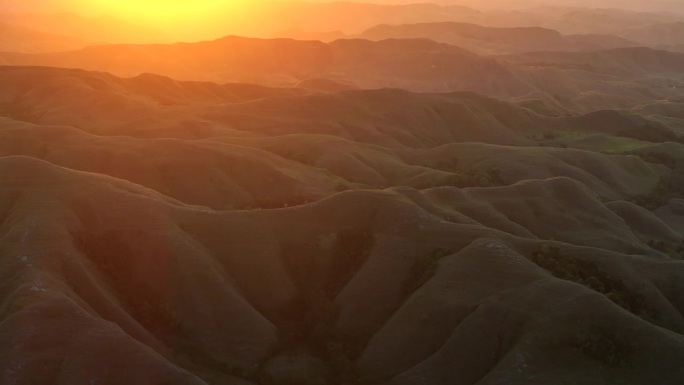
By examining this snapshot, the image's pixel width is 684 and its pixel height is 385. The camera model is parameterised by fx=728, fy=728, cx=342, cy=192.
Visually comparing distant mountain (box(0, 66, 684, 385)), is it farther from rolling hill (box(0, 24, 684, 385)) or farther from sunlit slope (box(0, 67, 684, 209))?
sunlit slope (box(0, 67, 684, 209))

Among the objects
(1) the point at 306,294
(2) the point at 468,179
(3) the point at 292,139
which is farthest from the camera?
(3) the point at 292,139

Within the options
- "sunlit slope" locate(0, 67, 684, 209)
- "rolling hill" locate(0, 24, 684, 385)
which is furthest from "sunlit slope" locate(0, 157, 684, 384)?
"sunlit slope" locate(0, 67, 684, 209)

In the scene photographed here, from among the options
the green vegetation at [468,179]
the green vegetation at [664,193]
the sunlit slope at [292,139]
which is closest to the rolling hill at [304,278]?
the sunlit slope at [292,139]

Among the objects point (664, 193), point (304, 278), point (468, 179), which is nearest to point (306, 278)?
point (304, 278)

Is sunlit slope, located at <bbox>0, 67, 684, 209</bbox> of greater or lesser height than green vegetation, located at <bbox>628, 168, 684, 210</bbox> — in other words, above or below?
above

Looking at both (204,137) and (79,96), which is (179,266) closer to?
(204,137)

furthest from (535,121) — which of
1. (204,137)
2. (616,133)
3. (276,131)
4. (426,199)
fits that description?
(426,199)

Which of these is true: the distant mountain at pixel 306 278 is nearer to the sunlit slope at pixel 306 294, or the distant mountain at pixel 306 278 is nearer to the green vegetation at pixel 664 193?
the sunlit slope at pixel 306 294

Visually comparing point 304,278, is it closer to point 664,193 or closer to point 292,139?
point 292,139
